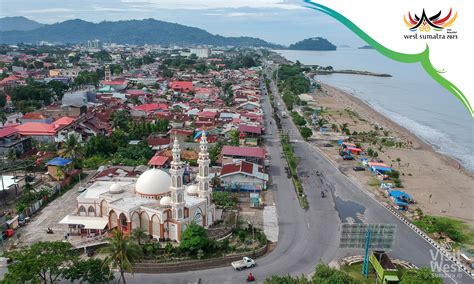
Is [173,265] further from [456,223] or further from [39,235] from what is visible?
[456,223]

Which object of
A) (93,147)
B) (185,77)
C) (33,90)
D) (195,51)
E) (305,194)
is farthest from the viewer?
(195,51)

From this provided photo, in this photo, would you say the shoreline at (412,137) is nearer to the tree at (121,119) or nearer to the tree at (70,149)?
the tree at (121,119)

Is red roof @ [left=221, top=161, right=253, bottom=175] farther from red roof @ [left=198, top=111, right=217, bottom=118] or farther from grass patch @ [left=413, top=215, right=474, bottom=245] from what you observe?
red roof @ [left=198, top=111, right=217, bottom=118]

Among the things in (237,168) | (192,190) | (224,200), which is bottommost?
(224,200)

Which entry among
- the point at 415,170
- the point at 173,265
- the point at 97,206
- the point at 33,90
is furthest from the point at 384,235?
the point at 33,90

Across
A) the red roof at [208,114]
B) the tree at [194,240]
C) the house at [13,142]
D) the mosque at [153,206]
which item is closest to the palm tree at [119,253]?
the tree at [194,240]

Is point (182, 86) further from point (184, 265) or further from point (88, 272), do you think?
point (88, 272)

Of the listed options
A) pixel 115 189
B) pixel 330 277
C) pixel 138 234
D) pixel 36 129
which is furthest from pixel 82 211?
pixel 36 129
